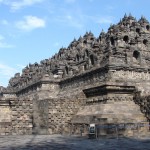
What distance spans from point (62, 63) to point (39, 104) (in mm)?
→ 30138

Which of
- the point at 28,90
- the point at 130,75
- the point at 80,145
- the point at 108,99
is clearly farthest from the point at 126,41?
the point at 80,145

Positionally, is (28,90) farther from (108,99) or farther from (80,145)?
(80,145)

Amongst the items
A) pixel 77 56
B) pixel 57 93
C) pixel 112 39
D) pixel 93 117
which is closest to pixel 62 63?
pixel 77 56

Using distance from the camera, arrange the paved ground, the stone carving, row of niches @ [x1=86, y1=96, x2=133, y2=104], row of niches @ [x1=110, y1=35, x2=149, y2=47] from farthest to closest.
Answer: row of niches @ [x1=110, y1=35, x2=149, y2=47]
the stone carving
row of niches @ [x1=86, y1=96, x2=133, y2=104]
the paved ground

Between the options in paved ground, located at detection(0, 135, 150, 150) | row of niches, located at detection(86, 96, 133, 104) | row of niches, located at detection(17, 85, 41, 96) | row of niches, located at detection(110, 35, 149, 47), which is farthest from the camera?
row of niches, located at detection(17, 85, 41, 96)

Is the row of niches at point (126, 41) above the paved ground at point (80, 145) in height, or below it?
above

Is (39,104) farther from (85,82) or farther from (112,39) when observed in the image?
(112,39)

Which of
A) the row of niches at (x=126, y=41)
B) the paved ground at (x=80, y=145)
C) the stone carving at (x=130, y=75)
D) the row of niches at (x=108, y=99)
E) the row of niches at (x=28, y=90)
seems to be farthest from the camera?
the row of niches at (x=28, y=90)

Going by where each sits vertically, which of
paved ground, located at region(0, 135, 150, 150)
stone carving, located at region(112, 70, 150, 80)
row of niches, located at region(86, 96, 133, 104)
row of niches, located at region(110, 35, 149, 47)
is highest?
row of niches, located at region(110, 35, 149, 47)

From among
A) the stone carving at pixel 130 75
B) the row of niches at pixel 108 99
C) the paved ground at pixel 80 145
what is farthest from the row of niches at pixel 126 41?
the paved ground at pixel 80 145

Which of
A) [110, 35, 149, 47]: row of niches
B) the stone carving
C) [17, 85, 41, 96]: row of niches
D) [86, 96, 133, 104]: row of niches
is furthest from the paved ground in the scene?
[17, 85, 41, 96]: row of niches

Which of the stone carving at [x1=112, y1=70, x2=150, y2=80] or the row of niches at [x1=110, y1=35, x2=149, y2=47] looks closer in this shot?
the stone carving at [x1=112, y1=70, x2=150, y2=80]

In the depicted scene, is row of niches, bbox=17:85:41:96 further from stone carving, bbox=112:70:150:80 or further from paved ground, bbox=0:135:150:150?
paved ground, bbox=0:135:150:150

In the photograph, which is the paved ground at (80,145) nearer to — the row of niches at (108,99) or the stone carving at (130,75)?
the row of niches at (108,99)
